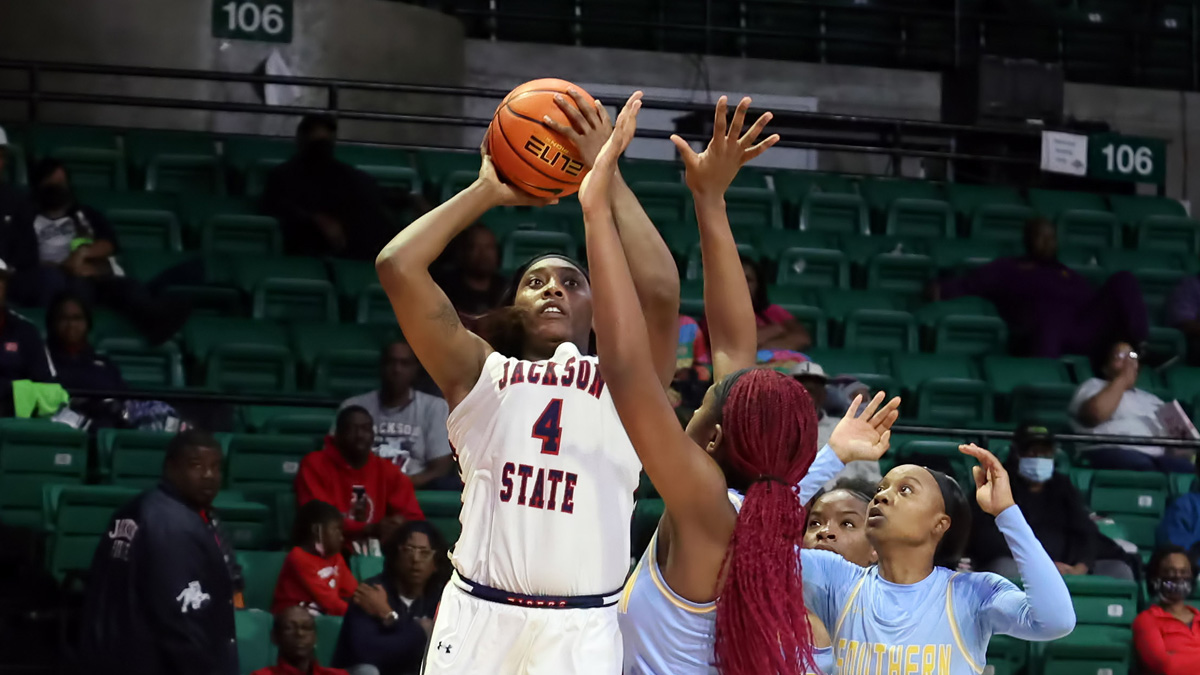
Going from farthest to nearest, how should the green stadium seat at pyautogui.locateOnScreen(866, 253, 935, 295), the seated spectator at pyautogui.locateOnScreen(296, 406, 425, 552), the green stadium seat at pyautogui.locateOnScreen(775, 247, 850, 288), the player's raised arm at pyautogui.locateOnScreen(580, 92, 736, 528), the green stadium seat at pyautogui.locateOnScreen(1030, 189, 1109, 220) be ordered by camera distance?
the green stadium seat at pyautogui.locateOnScreen(1030, 189, 1109, 220) < the green stadium seat at pyautogui.locateOnScreen(866, 253, 935, 295) < the green stadium seat at pyautogui.locateOnScreen(775, 247, 850, 288) < the seated spectator at pyautogui.locateOnScreen(296, 406, 425, 552) < the player's raised arm at pyautogui.locateOnScreen(580, 92, 736, 528)

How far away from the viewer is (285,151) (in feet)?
30.2

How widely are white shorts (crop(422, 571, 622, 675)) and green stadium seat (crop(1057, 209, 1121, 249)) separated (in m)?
7.68

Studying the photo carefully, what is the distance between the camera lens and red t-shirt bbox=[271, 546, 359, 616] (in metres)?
5.77

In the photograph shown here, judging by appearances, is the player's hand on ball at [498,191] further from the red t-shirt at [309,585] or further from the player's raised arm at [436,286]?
the red t-shirt at [309,585]

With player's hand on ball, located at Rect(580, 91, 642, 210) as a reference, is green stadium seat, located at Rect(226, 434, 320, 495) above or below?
below

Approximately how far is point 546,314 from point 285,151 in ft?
20.7

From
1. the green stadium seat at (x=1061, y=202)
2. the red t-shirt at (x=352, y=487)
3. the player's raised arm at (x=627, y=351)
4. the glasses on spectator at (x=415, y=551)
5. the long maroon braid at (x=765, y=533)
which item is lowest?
the glasses on spectator at (x=415, y=551)

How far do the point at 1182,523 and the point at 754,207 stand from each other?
3.52m

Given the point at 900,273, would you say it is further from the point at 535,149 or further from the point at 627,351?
the point at 627,351

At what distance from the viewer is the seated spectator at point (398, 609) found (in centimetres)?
558

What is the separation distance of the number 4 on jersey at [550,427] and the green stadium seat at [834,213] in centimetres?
680

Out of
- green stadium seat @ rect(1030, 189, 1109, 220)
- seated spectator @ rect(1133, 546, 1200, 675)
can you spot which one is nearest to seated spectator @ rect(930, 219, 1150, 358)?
green stadium seat @ rect(1030, 189, 1109, 220)

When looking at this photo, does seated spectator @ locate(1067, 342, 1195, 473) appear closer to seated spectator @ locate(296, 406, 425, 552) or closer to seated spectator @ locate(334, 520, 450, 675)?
seated spectator @ locate(296, 406, 425, 552)

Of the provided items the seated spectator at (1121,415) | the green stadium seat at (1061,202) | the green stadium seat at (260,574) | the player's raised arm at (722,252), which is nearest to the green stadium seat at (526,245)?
the green stadium seat at (260,574)
